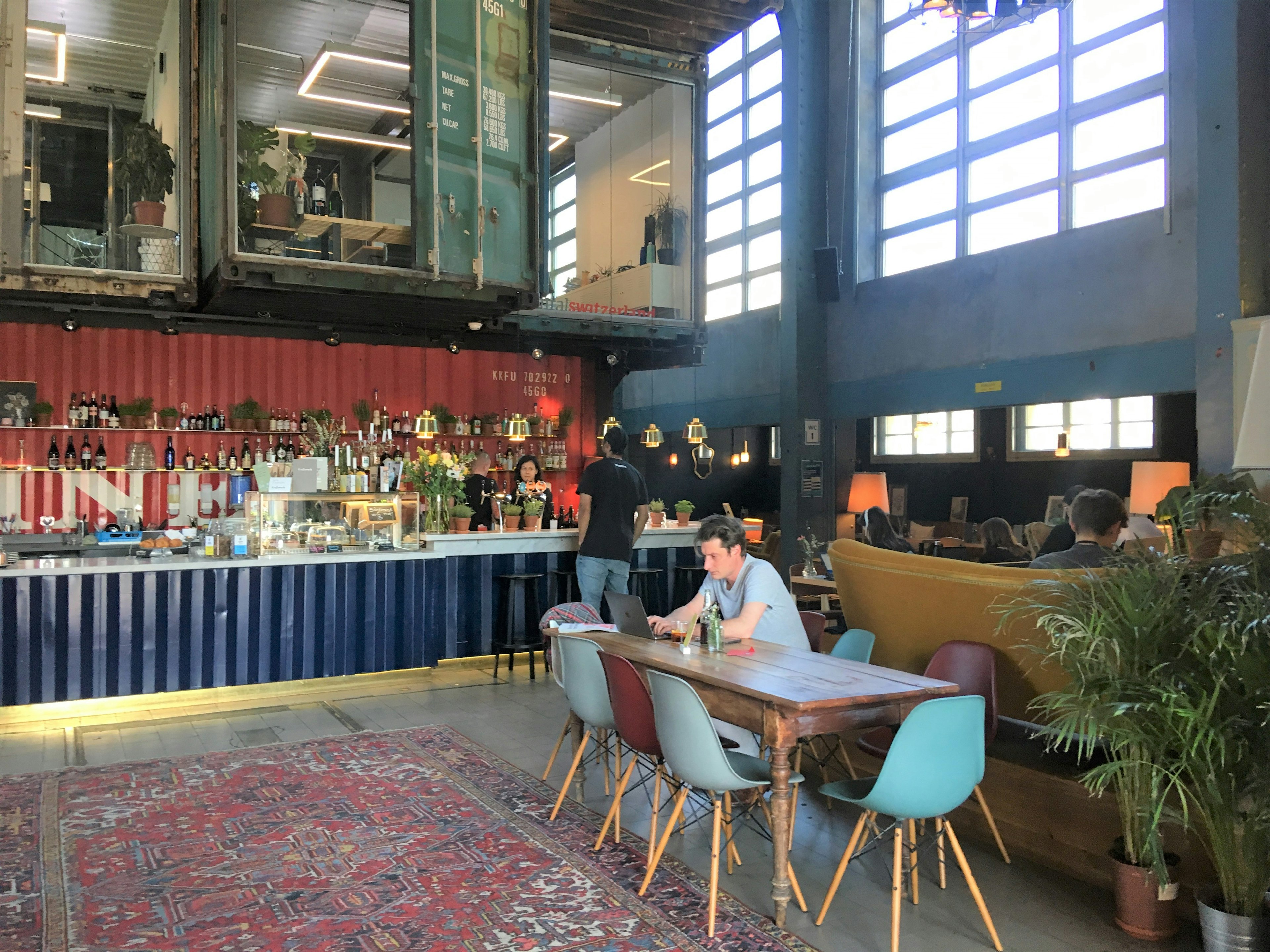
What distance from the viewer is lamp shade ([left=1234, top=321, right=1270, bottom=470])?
4.01 meters

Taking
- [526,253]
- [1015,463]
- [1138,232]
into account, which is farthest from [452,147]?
[1015,463]

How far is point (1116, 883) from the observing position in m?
3.35

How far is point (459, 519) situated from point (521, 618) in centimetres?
97

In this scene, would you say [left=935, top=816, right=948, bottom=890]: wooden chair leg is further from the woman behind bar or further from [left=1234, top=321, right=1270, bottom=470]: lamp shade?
the woman behind bar

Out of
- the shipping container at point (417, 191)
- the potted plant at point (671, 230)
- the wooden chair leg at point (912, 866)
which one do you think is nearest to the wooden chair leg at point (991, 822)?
the wooden chair leg at point (912, 866)

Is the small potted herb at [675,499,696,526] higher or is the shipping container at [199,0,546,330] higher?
the shipping container at [199,0,546,330]

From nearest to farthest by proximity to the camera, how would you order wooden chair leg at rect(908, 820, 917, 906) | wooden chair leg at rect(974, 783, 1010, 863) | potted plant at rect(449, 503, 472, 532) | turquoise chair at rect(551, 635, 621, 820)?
1. wooden chair leg at rect(908, 820, 917, 906)
2. wooden chair leg at rect(974, 783, 1010, 863)
3. turquoise chair at rect(551, 635, 621, 820)
4. potted plant at rect(449, 503, 472, 532)

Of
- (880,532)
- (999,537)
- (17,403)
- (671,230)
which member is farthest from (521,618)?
(999,537)

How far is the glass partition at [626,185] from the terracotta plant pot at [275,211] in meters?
3.10

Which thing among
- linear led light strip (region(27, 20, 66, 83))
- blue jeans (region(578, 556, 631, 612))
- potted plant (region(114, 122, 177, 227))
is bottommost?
blue jeans (region(578, 556, 631, 612))

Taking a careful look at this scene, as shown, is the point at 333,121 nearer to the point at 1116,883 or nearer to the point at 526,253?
the point at 526,253

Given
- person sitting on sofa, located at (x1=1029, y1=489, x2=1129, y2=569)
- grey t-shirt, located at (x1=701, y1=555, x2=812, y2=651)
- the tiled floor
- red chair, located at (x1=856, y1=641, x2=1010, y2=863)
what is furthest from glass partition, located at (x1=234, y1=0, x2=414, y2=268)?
red chair, located at (x1=856, y1=641, x2=1010, y2=863)

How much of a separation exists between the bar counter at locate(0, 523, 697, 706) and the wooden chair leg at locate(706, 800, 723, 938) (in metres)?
4.59

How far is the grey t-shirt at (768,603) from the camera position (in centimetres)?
447
